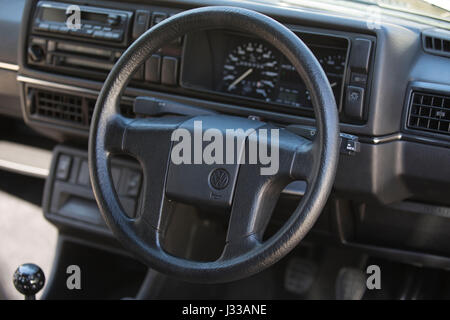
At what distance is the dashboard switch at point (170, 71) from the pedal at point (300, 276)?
3.08ft

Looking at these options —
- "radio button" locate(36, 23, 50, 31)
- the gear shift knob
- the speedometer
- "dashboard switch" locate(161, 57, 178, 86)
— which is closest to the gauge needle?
the speedometer

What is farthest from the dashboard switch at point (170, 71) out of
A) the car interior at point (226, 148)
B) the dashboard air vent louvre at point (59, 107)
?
the dashboard air vent louvre at point (59, 107)

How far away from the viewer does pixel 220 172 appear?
138 cm

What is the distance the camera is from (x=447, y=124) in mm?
1612

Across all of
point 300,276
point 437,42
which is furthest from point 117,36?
point 300,276

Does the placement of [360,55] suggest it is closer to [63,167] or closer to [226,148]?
[226,148]

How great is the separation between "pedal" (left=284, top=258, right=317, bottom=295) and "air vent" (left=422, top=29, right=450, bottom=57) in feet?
3.34

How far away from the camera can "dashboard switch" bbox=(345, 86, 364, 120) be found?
1600mm

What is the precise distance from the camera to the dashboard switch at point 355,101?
160cm

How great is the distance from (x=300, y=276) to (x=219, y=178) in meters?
1.12

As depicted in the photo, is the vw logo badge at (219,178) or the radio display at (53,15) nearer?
the vw logo badge at (219,178)

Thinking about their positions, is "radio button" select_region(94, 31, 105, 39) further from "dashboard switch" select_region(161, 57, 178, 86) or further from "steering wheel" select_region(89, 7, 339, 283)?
"steering wheel" select_region(89, 7, 339, 283)

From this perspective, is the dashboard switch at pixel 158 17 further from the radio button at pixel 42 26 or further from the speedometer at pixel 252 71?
the radio button at pixel 42 26
